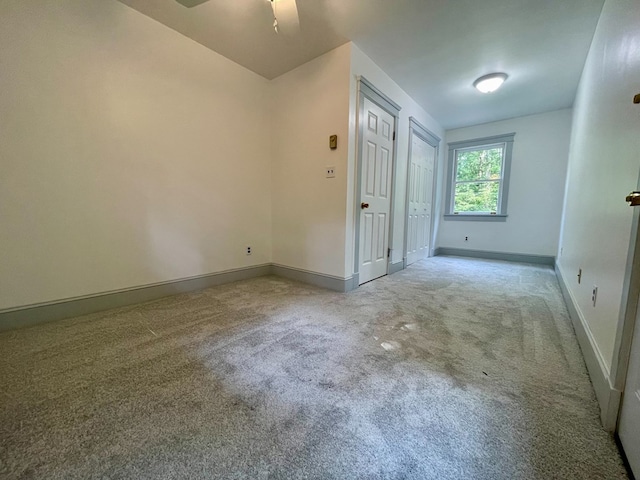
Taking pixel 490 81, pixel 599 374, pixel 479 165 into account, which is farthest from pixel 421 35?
pixel 479 165

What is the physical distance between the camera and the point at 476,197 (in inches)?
184

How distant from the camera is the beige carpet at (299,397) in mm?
802

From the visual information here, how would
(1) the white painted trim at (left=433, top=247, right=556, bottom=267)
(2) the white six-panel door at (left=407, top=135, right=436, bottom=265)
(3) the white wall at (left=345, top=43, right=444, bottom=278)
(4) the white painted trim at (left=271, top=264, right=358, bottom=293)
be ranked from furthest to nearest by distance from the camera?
1. (1) the white painted trim at (left=433, top=247, right=556, bottom=267)
2. (2) the white six-panel door at (left=407, top=135, right=436, bottom=265)
3. (4) the white painted trim at (left=271, top=264, right=358, bottom=293)
4. (3) the white wall at (left=345, top=43, right=444, bottom=278)

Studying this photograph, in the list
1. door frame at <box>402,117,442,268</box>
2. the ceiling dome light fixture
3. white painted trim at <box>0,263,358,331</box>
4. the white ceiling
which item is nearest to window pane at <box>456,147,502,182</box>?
door frame at <box>402,117,442,268</box>

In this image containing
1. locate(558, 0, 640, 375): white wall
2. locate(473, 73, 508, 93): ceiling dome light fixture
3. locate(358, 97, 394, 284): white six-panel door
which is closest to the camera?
locate(558, 0, 640, 375): white wall

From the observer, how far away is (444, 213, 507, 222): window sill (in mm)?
4391

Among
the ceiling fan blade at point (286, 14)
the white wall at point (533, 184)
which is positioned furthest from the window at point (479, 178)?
the ceiling fan blade at point (286, 14)

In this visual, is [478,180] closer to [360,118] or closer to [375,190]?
[375,190]

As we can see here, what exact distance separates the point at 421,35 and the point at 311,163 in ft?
5.10

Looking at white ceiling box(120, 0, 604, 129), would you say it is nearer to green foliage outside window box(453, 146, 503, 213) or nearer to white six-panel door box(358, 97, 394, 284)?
white six-panel door box(358, 97, 394, 284)

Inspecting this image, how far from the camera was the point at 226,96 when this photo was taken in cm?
271

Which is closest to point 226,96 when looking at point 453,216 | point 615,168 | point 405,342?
point 405,342

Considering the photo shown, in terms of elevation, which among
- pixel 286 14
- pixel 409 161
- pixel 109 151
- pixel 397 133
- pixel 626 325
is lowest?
pixel 626 325

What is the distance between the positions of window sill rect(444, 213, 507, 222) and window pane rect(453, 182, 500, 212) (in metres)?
0.13
